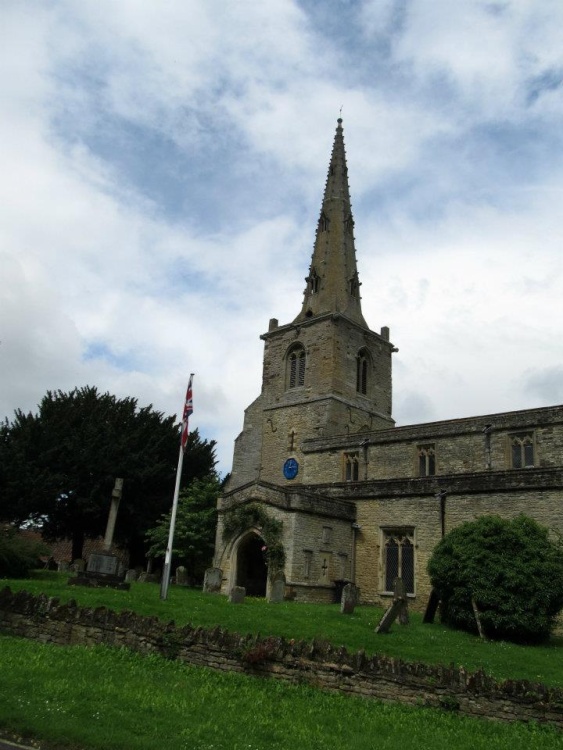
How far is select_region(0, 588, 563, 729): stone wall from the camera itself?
9.16m

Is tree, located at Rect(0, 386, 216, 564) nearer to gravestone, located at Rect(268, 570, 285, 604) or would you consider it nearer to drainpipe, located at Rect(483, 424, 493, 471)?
gravestone, located at Rect(268, 570, 285, 604)

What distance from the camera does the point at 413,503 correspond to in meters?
25.5

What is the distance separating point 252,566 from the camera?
2788 centimetres

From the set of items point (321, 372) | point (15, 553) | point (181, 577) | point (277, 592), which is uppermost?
point (321, 372)

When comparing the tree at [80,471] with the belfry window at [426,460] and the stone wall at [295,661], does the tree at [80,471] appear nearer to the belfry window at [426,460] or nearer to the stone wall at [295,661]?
the belfry window at [426,460]

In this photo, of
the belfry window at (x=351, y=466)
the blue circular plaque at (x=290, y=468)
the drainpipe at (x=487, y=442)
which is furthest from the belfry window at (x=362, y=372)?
the drainpipe at (x=487, y=442)

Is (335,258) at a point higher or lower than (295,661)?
higher

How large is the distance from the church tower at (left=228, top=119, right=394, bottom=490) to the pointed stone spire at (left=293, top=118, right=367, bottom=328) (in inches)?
2.7

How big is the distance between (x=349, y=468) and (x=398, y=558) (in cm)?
899

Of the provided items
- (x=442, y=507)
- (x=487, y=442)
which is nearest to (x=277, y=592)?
(x=442, y=507)

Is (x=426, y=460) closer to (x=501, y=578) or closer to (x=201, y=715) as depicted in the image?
(x=501, y=578)

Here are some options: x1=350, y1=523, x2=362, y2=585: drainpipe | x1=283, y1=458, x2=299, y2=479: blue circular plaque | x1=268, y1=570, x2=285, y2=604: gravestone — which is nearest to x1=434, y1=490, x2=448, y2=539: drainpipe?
x1=350, y1=523, x2=362, y2=585: drainpipe

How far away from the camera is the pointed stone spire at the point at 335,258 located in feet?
138

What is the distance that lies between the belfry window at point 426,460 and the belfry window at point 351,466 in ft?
11.5
